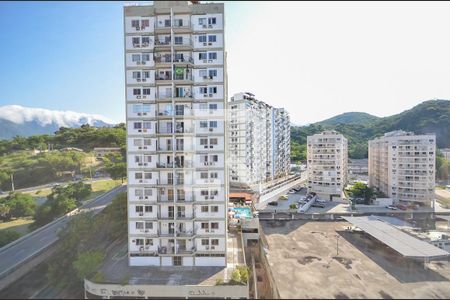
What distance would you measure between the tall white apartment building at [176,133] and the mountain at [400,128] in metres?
63.9

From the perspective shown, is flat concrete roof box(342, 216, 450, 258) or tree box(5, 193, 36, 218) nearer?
flat concrete roof box(342, 216, 450, 258)

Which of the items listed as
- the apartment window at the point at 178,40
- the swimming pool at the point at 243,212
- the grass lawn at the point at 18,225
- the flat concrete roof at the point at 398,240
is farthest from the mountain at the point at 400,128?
the grass lawn at the point at 18,225

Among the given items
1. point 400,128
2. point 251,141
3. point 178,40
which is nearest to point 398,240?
point 178,40

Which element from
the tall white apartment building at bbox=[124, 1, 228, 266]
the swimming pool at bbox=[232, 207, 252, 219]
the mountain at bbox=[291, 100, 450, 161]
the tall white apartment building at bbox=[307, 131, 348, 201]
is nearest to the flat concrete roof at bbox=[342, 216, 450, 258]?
the swimming pool at bbox=[232, 207, 252, 219]

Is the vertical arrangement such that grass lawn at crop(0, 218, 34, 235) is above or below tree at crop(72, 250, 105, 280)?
below

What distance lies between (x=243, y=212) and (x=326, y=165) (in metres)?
21.2

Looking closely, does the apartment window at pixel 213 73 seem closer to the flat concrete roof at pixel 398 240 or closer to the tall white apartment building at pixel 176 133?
the tall white apartment building at pixel 176 133

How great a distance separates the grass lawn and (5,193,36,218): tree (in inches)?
37.4

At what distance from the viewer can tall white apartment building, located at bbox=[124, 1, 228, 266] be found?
17.5 metres

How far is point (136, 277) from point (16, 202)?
935 inches

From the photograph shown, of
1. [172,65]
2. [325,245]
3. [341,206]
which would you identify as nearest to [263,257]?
[325,245]

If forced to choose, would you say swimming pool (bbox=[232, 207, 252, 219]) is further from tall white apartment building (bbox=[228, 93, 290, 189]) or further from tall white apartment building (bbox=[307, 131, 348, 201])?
tall white apartment building (bbox=[307, 131, 348, 201])

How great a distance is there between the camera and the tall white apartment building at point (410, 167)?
36.6m

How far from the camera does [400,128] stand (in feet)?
262
